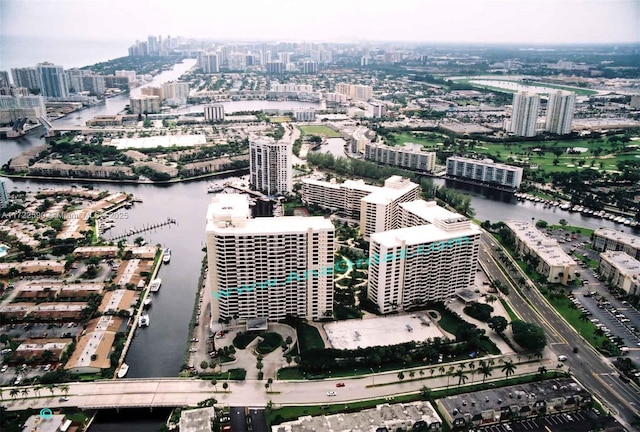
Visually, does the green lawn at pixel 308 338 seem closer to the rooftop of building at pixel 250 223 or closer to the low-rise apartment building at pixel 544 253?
the rooftop of building at pixel 250 223

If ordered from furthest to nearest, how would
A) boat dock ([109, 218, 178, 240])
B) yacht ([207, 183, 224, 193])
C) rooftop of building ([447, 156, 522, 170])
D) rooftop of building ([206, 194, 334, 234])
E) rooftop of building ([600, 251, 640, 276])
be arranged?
rooftop of building ([447, 156, 522, 170])
yacht ([207, 183, 224, 193])
boat dock ([109, 218, 178, 240])
rooftop of building ([600, 251, 640, 276])
rooftop of building ([206, 194, 334, 234])

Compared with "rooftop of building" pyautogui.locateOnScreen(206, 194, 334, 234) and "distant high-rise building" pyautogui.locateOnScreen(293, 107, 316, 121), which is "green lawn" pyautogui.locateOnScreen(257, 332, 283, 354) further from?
Result: "distant high-rise building" pyautogui.locateOnScreen(293, 107, 316, 121)

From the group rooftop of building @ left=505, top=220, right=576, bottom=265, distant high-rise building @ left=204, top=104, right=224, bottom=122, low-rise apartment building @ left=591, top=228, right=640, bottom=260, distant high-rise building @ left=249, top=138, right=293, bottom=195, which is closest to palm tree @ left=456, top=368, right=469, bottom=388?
rooftop of building @ left=505, top=220, right=576, bottom=265

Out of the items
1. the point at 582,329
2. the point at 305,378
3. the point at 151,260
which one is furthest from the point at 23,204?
the point at 582,329

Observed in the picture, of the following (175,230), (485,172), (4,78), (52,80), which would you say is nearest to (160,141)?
(175,230)

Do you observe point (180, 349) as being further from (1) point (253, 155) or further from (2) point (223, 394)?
(1) point (253, 155)
